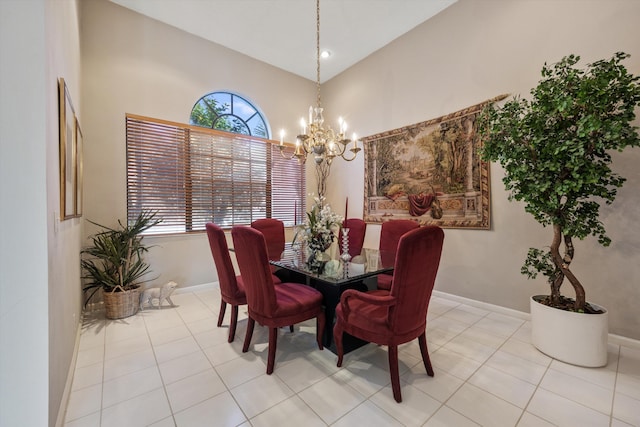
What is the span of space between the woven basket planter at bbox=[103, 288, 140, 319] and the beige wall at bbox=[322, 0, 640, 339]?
A: 11.3 ft

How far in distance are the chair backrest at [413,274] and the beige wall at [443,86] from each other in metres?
1.82

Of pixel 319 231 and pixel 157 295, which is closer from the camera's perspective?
pixel 319 231

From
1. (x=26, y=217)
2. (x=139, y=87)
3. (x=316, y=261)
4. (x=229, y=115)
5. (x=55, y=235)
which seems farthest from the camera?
(x=229, y=115)

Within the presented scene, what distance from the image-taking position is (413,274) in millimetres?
1516

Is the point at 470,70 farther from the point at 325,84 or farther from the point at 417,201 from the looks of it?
the point at 325,84

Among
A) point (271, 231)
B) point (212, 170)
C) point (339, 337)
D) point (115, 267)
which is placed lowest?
point (339, 337)

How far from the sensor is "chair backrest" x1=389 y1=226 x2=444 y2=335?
1.46 metres

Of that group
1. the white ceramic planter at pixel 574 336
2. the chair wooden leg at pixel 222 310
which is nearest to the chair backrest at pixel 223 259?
the chair wooden leg at pixel 222 310

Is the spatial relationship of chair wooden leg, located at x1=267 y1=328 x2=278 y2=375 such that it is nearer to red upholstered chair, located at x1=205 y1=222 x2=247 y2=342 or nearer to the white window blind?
red upholstered chair, located at x1=205 y1=222 x2=247 y2=342

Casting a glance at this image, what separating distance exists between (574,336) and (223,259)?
2.93 m

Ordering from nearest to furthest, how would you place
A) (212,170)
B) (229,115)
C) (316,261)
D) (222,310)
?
(316,261), (222,310), (212,170), (229,115)

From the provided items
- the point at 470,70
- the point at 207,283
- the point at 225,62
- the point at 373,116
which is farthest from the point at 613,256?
the point at 225,62

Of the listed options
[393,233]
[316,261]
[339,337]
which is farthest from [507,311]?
[316,261]

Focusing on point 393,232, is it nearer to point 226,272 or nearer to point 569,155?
point 569,155
